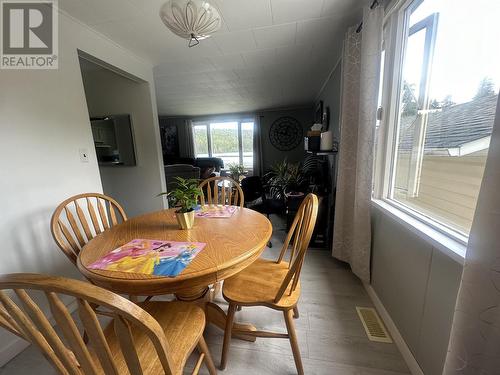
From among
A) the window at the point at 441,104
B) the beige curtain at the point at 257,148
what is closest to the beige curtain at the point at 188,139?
the beige curtain at the point at 257,148

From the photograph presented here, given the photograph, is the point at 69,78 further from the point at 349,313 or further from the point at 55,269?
the point at 349,313

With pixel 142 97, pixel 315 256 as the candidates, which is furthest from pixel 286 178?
pixel 142 97

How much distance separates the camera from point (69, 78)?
1.64 metres

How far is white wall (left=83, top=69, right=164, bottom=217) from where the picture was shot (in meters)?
2.63

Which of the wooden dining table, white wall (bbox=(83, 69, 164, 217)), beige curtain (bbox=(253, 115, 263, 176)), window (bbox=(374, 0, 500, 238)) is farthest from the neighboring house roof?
beige curtain (bbox=(253, 115, 263, 176))

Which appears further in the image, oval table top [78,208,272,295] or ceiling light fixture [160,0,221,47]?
ceiling light fixture [160,0,221,47]

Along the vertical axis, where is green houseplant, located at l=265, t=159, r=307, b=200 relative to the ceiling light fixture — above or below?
below

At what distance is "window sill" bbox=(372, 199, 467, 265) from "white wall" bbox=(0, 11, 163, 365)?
2346mm

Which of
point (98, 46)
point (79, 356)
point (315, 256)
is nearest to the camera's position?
point (79, 356)

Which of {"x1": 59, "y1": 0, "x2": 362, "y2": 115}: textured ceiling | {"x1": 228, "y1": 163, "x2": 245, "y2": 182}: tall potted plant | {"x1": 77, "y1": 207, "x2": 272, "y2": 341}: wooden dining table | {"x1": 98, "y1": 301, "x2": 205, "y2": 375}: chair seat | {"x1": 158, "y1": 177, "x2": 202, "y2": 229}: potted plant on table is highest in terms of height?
{"x1": 59, "y1": 0, "x2": 362, "y2": 115}: textured ceiling

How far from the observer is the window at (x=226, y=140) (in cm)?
621

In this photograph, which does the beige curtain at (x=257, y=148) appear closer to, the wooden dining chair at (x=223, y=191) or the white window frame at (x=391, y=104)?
the wooden dining chair at (x=223, y=191)

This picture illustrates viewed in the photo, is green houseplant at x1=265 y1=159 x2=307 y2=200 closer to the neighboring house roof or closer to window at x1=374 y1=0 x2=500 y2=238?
window at x1=374 y1=0 x2=500 y2=238

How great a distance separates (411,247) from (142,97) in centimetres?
305
